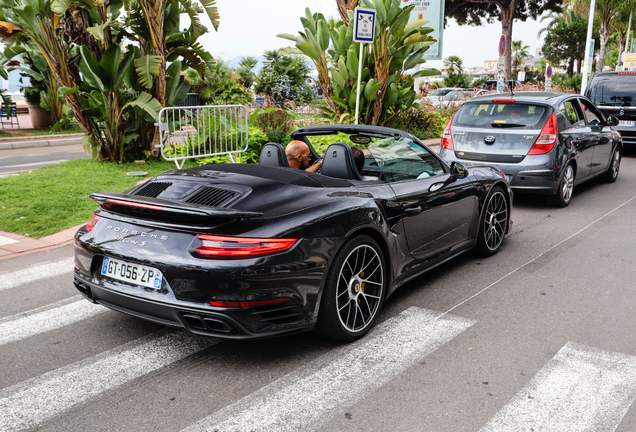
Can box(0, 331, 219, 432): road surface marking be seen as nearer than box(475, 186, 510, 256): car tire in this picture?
Yes

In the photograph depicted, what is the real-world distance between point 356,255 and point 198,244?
1.11 m

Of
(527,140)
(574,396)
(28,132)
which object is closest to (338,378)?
(574,396)

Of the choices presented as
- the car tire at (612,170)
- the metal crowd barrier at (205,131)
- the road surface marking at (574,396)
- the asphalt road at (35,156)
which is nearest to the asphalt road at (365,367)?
the road surface marking at (574,396)

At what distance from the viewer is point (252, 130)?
36.7 ft

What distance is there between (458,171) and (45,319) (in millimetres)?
3739

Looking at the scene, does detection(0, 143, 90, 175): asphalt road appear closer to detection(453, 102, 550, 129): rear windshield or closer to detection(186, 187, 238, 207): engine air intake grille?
detection(453, 102, 550, 129): rear windshield

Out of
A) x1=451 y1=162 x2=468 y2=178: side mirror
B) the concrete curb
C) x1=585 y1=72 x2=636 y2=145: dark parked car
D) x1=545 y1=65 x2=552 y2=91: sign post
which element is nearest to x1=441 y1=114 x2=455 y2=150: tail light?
x1=451 y1=162 x2=468 y2=178: side mirror

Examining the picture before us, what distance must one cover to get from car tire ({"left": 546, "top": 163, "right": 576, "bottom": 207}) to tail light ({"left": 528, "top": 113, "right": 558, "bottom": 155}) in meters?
0.59

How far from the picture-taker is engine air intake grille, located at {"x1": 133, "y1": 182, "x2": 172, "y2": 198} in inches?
151

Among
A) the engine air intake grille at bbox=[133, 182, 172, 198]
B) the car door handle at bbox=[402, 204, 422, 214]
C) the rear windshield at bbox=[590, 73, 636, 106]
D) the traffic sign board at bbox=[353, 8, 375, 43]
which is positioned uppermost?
the traffic sign board at bbox=[353, 8, 375, 43]

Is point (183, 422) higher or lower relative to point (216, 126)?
lower

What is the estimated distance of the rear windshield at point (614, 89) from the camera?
1399cm

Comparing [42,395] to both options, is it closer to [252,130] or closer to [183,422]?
[183,422]

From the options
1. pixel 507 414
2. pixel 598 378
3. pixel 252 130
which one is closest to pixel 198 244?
pixel 507 414
